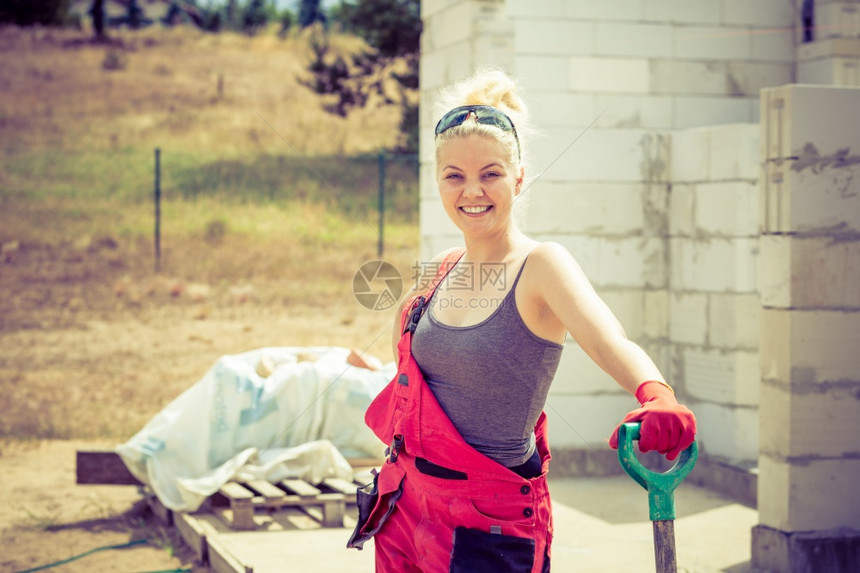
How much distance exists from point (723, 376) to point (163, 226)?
14822 millimetres

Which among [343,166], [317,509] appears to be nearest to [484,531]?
[317,509]

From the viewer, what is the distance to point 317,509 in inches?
219

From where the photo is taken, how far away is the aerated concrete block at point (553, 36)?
6797mm

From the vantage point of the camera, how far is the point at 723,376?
646cm

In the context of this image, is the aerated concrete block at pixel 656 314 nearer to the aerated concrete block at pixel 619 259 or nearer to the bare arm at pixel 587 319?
the aerated concrete block at pixel 619 259

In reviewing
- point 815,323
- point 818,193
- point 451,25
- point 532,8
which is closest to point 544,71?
point 532,8

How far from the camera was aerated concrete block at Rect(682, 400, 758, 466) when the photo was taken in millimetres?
6348

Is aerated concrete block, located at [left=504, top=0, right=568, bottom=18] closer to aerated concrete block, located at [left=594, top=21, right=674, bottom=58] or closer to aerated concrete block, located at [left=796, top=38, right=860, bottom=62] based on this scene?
aerated concrete block, located at [left=594, top=21, right=674, bottom=58]

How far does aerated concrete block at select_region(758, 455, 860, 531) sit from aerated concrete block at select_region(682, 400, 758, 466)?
1.60 metres

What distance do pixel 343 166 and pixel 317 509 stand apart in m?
18.1

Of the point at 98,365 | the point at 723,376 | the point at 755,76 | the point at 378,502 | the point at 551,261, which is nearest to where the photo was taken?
the point at 551,261

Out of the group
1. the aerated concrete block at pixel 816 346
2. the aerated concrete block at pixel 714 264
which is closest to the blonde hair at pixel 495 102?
the aerated concrete block at pixel 816 346

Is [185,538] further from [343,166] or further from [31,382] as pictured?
[343,166]

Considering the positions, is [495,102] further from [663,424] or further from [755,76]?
[755,76]
